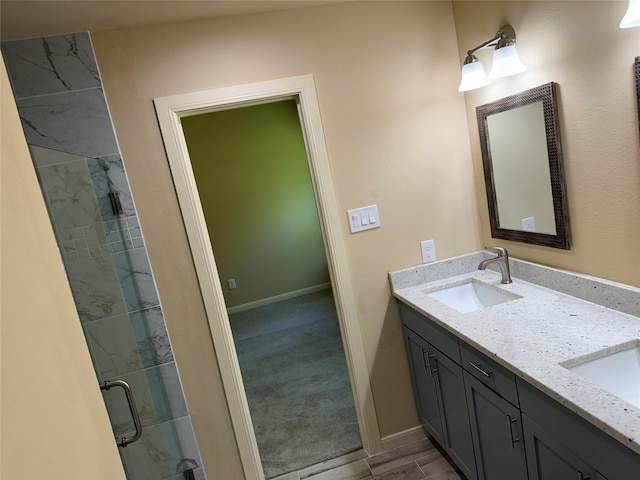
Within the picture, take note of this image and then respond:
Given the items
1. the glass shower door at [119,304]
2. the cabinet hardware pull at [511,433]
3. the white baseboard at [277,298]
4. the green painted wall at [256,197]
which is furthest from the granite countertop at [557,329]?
the white baseboard at [277,298]

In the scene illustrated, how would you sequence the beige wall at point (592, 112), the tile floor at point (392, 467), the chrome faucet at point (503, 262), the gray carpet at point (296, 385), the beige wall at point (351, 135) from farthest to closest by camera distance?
the gray carpet at point (296, 385) < the tile floor at point (392, 467) < the chrome faucet at point (503, 262) < the beige wall at point (351, 135) < the beige wall at point (592, 112)

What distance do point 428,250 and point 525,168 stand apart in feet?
2.11

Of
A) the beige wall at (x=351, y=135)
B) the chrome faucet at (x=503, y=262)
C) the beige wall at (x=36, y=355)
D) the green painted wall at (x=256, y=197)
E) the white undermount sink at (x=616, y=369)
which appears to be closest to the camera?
the beige wall at (x=36, y=355)

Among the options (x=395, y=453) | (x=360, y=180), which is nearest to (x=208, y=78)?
(x=360, y=180)

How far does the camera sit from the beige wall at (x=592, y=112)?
1.39m

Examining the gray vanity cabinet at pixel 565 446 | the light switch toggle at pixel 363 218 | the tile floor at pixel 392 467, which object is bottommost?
the tile floor at pixel 392 467

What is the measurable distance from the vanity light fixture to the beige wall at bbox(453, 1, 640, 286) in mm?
45

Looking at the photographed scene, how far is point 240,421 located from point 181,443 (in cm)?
31

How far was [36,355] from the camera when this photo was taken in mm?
520

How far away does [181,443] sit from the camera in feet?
6.75

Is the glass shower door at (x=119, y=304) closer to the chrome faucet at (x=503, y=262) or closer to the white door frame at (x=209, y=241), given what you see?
the white door frame at (x=209, y=241)

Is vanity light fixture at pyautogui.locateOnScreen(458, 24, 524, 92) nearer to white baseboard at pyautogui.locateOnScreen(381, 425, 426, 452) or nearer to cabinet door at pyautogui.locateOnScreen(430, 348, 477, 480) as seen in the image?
cabinet door at pyautogui.locateOnScreen(430, 348, 477, 480)

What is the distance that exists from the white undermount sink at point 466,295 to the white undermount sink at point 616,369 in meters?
0.77

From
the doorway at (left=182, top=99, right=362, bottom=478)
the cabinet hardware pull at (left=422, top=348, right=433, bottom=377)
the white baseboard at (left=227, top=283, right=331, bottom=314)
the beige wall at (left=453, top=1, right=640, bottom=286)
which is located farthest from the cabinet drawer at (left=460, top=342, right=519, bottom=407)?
the white baseboard at (left=227, top=283, right=331, bottom=314)
